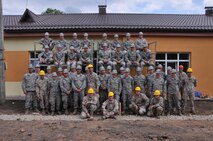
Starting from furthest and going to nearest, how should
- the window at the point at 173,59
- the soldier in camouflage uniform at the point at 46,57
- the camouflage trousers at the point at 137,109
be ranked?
A: the window at the point at 173,59 < the soldier in camouflage uniform at the point at 46,57 < the camouflage trousers at the point at 137,109

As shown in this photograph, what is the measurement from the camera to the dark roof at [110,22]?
18.3m

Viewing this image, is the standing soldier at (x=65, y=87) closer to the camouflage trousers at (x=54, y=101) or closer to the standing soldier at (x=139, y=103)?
the camouflage trousers at (x=54, y=101)

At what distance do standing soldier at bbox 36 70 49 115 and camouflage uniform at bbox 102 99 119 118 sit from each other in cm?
246

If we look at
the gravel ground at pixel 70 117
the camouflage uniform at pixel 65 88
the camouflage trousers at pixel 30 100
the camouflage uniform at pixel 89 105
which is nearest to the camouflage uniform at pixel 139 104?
the gravel ground at pixel 70 117

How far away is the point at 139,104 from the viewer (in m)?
14.0

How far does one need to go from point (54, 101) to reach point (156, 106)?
161 inches

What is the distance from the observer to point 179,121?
12609mm

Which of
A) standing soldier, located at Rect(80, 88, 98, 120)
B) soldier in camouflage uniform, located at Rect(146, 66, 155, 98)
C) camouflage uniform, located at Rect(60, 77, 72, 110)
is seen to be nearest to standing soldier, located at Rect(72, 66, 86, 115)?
camouflage uniform, located at Rect(60, 77, 72, 110)

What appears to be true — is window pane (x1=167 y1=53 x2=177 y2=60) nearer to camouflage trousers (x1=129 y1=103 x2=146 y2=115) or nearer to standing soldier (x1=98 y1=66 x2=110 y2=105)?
standing soldier (x1=98 y1=66 x2=110 y2=105)

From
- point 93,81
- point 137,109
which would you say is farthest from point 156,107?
point 93,81

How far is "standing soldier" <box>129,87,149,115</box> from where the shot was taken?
1376 cm

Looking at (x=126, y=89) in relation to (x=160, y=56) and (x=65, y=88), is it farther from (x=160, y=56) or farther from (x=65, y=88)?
(x=160, y=56)

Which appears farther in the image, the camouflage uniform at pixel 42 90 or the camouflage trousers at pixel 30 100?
the camouflage trousers at pixel 30 100

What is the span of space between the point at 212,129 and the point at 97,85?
191 inches
